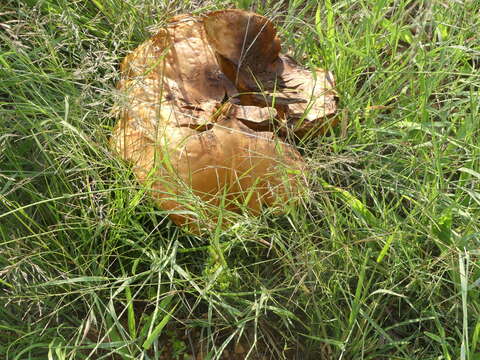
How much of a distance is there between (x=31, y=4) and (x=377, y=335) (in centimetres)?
174

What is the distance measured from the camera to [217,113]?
186 centimetres

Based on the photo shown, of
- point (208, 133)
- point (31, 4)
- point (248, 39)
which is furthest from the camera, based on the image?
point (31, 4)

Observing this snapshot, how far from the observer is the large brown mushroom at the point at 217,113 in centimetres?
178

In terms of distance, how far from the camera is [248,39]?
195 centimetres

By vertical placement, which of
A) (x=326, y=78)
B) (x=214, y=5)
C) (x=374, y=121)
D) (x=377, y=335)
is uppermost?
(x=214, y=5)

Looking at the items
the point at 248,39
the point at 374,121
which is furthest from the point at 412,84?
the point at 248,39

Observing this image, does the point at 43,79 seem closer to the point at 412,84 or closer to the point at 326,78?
the point at 326,78

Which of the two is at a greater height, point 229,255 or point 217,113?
point 217,113

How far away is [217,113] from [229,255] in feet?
1.50

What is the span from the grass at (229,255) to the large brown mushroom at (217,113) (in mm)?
77

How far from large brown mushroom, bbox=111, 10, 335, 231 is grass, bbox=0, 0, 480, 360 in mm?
77

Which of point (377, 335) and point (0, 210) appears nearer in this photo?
point (377, 335)

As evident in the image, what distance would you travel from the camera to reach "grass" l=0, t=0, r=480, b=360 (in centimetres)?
173

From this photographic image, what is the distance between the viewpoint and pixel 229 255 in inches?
76.3
